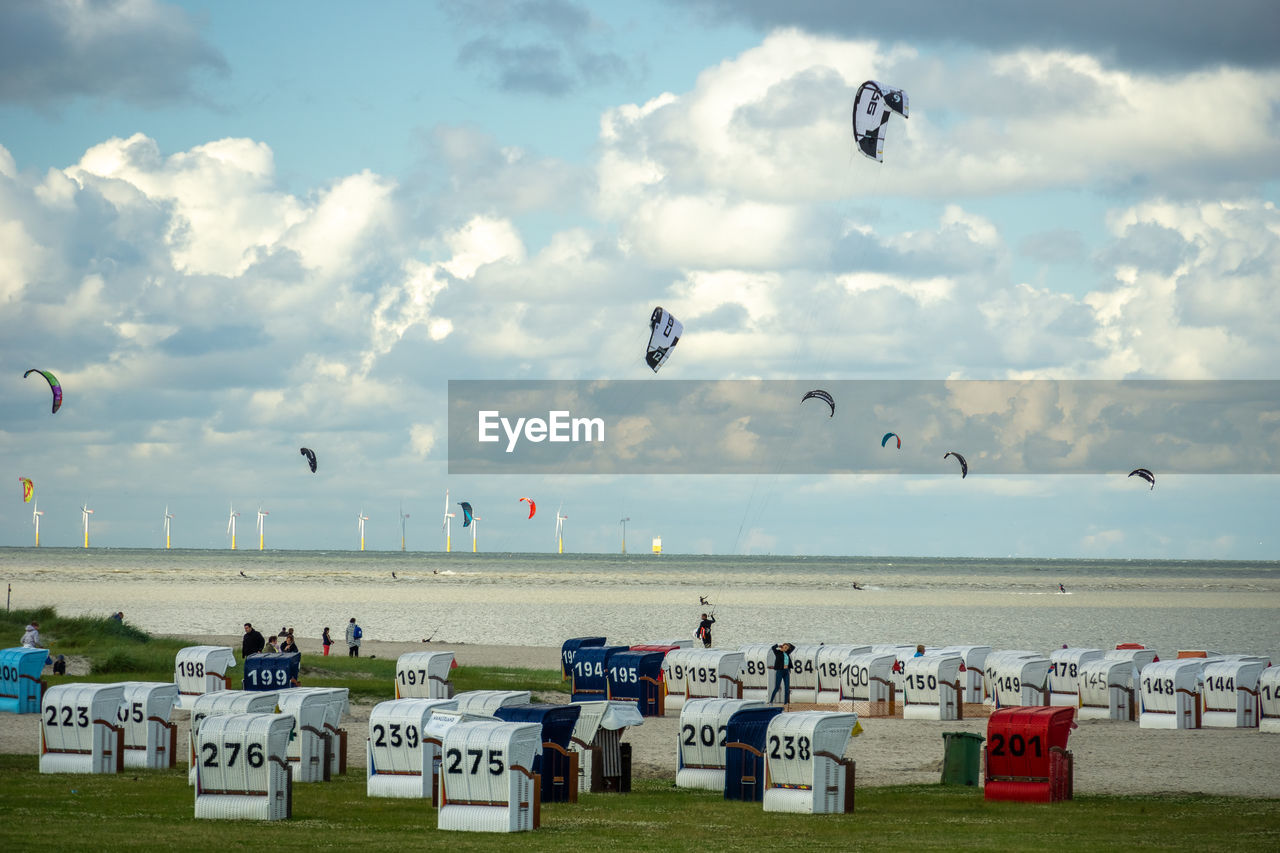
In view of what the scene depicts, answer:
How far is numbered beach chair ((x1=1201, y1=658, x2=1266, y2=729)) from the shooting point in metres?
33.1

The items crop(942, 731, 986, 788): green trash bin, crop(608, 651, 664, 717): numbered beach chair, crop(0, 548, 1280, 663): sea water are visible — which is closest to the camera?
crop(942, 731, 986, 788): green trash bin

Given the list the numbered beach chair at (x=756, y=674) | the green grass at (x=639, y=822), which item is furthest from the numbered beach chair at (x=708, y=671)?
the green grass at (x=639, y=822)

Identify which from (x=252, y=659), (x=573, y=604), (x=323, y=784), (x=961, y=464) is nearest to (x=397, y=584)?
(x=573, y=604)

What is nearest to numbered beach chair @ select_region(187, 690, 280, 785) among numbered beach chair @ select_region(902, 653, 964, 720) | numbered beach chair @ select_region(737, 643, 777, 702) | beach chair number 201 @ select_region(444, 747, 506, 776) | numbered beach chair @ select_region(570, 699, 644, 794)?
numbered beach chair @ select_region(570, 699, 644, 794)

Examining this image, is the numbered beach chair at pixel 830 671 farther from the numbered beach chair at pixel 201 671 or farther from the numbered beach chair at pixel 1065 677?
the numbered beach chair at pixel 201 671

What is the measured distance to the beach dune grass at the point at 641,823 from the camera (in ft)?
51.2

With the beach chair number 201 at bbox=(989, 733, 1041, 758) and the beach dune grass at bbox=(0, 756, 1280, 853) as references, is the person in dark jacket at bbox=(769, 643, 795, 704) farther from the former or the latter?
the beach chair number 201 at bbox=(989, 733, 1041, 758)

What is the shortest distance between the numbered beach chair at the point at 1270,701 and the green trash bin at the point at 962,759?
1255 cm

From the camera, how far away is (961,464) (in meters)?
72.4

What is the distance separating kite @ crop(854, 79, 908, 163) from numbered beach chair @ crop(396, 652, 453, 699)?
1747cm

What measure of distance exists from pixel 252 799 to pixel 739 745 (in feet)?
23.9

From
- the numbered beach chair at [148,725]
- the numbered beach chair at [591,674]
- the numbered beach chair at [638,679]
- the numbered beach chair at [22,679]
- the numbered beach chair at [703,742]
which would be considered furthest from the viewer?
the numbered beach chair at [591,674]

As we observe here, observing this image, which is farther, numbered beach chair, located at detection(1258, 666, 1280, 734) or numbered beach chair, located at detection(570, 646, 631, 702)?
numbered beach chair, located at detection(570, 646, 631, 702)

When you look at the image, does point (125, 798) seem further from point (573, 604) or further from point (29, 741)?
point (573, 604)
